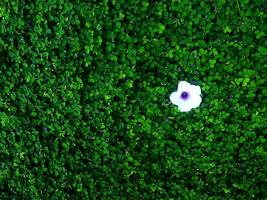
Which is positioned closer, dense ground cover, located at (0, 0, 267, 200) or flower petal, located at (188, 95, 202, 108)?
dense ground cover, located at (0, 0, 267, 200)

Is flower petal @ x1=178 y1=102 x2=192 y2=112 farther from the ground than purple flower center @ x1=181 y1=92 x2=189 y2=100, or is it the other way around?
purple flower center @ x1=181 y1=92 x2=189 y2=100

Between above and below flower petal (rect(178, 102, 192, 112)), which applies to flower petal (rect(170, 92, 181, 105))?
above

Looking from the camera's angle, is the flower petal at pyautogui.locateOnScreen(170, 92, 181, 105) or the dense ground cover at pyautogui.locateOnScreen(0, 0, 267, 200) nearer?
the dense ground cover at pyautogui.locateOnScreen(0, 0, 267, 200)

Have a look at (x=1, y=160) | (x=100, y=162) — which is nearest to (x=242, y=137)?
(x=100, y=162)

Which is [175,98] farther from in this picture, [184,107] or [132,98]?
[132,98]

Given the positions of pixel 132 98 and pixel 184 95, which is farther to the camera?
pixel 132 98

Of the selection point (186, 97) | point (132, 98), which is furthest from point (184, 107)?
point (132, 98)

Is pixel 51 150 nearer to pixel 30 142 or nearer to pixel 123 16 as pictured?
pixel 30 142
